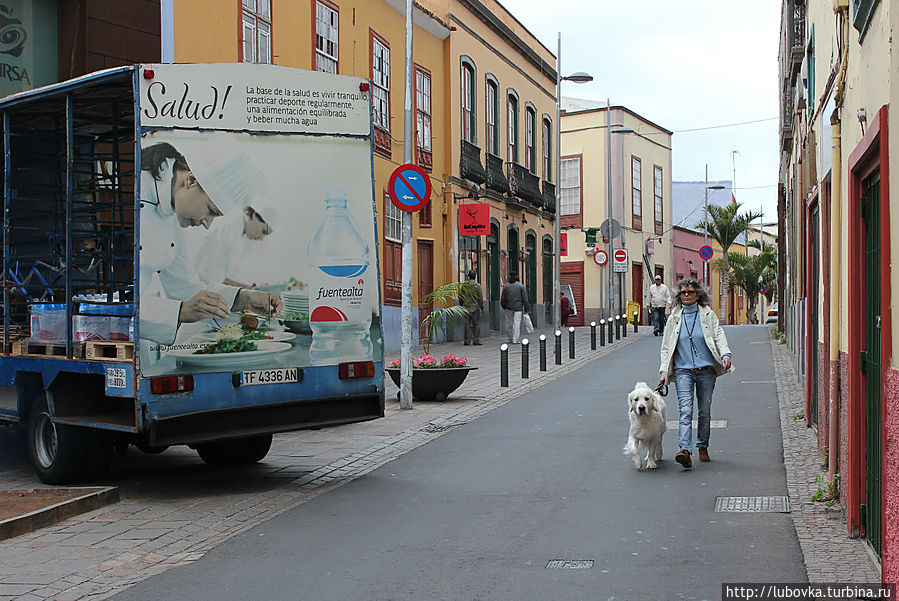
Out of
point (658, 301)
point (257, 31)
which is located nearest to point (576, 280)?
point (658, 301)

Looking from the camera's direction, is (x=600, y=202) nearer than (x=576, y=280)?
No

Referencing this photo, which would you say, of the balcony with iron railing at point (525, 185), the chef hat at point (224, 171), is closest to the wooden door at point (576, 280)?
the balcony with iron railing at point (525, 185)

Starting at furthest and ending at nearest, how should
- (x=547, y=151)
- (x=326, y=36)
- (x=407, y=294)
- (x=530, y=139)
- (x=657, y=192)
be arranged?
(x=657, y=192)
(x=547, y=151)
(x=530, y=139)
(x=326, y=36)
(x=407, y=294)

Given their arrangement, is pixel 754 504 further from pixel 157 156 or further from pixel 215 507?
pixel 157 156

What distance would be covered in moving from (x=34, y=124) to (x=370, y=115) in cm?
388

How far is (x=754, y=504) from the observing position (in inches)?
308

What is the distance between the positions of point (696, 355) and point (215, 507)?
4639 millimetres

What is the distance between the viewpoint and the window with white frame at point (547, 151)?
126 ft

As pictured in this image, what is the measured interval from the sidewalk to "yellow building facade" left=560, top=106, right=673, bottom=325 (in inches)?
1274

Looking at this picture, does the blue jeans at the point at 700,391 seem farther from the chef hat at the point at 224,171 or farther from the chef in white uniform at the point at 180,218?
the chef hat at the point at 224,171

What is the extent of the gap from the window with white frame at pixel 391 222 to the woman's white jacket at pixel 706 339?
45.4 ft

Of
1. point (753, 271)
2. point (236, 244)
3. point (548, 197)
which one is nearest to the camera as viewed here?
point (236, 244)

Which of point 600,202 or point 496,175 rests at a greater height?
point 600,202

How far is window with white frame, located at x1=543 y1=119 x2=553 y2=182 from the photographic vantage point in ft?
126
